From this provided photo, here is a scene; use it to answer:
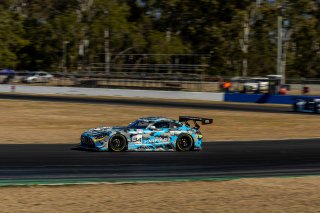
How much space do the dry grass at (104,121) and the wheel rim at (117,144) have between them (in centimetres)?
392

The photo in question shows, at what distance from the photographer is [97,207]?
972cm

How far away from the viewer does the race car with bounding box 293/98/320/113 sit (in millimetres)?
35750

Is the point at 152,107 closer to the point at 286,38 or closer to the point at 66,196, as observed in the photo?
the point at 66,196

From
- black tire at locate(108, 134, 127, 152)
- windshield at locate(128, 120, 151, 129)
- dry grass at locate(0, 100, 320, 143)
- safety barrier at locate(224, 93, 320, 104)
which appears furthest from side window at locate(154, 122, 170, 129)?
safety barrier at locate(224, 93, 320, 104)

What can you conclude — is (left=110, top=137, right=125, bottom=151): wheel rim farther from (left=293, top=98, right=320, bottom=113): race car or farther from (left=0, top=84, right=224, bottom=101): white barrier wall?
(left=0, top=84, right=224, bottom=101): white barrier wall

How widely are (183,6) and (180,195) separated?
72927 millimetres

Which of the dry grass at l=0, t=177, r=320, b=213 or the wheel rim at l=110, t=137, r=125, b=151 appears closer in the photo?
the dry grass at l=0, t=177, r=320, b=213

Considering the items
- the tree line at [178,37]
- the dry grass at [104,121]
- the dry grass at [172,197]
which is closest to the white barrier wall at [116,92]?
the dry grass at [104,121]

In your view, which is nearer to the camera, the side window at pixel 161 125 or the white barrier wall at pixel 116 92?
the side window at pixel 161 125

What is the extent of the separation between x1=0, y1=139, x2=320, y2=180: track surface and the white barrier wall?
2647cm

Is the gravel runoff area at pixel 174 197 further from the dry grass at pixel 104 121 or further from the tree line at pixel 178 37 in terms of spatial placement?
the tree line at pixel 178 37

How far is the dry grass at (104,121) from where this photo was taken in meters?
23.4

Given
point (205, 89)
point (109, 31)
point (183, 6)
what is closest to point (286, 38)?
point (183, 6)

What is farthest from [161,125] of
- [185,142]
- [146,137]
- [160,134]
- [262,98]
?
[262,98]
